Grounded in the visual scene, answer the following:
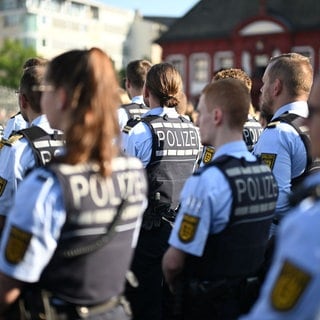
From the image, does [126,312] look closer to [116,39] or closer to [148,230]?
[148,230]

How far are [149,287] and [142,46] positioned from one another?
9626 centimetres

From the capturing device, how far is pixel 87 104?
105 inches

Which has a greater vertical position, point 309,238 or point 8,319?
point 309,238

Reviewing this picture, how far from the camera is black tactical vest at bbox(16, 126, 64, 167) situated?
3986mm

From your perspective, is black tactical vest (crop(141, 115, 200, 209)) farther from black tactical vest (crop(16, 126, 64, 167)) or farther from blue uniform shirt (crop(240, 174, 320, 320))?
blue uniform shirt (crop(240, 174, 320, 320))

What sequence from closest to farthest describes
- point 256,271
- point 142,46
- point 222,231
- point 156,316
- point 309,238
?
point 309,238 → point 222,231 → point 256,271 → point 156,316 → point 142,46

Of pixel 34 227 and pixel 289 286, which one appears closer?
pixel 289 286

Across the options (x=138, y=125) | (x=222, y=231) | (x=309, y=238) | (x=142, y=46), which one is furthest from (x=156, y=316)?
(x=142, y=46)

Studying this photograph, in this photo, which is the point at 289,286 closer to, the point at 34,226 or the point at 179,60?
the point at 34,226

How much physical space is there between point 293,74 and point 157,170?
4.29 ft

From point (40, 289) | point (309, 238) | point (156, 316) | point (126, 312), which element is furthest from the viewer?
point (156, 316)

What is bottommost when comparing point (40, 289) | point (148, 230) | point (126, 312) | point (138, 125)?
point (148, 230)

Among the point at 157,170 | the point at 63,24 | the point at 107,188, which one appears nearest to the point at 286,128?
the point at 157,170

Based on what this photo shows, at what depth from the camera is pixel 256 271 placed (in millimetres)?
3641
